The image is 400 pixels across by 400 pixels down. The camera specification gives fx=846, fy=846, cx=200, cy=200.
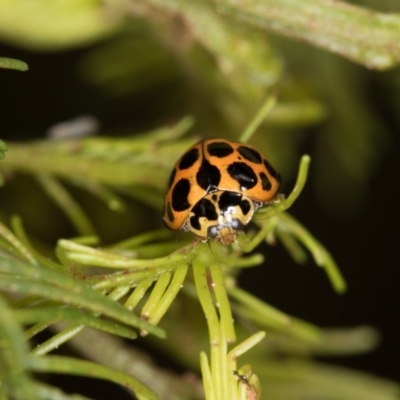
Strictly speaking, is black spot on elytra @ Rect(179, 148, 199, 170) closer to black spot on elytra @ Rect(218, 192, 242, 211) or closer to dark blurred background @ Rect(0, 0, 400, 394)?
black spot on elytra @ Rect(218, 192, 242, 211)

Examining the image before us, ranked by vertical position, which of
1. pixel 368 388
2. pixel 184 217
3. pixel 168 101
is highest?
pixel 168 101

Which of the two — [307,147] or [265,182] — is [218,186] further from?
[307,147]

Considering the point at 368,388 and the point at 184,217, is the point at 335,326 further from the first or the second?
the point at 184,217

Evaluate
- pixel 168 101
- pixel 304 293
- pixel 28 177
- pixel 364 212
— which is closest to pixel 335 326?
pixel 304 293

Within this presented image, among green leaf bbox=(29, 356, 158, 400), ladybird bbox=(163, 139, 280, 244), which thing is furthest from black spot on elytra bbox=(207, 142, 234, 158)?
green leaf bbox=(29, 356, 158, 400)

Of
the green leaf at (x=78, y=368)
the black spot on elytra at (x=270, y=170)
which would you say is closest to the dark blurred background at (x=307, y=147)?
the black spot on elytra at (x=270, y=170)

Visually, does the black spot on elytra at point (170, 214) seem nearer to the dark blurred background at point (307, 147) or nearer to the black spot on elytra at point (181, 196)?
the black spot on elytra at point (181, 196)
